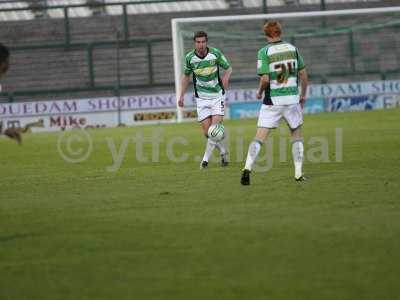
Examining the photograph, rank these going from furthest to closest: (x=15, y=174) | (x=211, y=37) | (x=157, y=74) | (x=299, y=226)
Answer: (x=157, y=74), (x=211, y=37), (x=15, y=174), (x=299, y=226)

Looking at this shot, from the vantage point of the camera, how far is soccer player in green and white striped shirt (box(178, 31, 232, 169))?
19000 mm

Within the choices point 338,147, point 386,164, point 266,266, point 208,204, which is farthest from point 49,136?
point 266,266

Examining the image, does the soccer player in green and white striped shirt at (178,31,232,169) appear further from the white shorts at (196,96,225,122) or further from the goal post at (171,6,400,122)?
the goal post at (171,6,400,122)

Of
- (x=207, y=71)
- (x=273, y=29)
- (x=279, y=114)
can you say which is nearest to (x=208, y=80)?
(x=207, y=71)

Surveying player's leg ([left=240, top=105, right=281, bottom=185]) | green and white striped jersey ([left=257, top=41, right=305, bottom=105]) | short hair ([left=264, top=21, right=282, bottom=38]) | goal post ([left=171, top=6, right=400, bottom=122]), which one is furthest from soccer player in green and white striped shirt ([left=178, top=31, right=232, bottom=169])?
goal post ([left=171, top=6, right=400, bottom=122])

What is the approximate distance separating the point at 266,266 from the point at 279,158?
1159 cm

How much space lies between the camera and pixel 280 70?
1478cm

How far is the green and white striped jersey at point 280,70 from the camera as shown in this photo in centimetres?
1472

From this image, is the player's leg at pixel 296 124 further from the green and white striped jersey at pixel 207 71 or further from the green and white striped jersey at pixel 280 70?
the green and white striped jersey at pixel 207 71

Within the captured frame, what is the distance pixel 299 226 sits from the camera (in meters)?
10.7

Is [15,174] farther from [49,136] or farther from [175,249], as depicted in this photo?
[49,136]

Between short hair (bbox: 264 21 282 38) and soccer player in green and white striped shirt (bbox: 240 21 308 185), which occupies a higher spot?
short hair (bbox: 264 21 282 38)

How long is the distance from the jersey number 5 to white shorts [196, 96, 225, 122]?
4351 mm

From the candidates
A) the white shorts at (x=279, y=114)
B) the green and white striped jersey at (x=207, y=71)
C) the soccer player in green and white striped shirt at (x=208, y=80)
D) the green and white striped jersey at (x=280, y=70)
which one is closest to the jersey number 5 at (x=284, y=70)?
the green and white striped jersey at (x=280, y=70)
